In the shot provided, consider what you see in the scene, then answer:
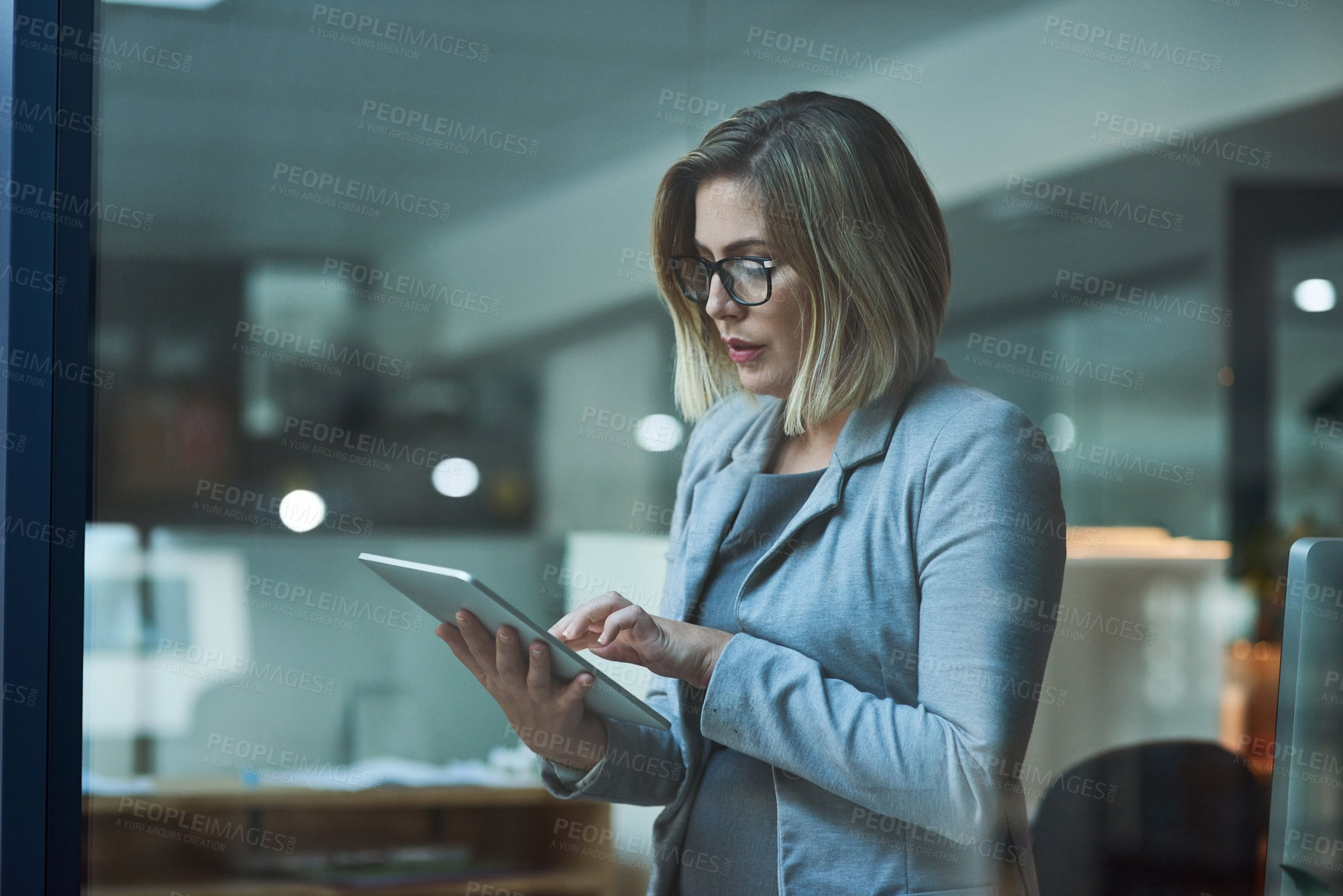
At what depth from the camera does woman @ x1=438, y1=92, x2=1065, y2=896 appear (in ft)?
3.37

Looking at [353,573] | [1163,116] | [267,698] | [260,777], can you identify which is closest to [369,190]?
[353,573]

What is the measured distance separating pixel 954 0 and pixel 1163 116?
0.75m

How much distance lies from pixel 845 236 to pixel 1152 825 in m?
2.26

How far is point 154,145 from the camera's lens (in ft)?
7.36
